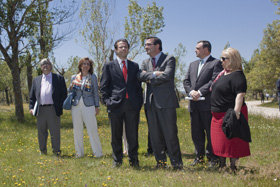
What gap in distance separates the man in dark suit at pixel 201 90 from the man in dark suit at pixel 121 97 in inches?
47.4

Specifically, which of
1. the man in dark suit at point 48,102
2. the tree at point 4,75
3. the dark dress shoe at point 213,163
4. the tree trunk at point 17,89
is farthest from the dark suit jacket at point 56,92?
the tree at point 4,75

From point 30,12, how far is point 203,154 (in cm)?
→ 1239

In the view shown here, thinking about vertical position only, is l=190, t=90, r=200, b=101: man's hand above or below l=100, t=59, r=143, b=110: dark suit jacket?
below

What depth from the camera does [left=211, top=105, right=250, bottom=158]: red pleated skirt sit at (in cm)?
450

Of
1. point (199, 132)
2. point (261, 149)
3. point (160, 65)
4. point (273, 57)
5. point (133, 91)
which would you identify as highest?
point (273, 57)

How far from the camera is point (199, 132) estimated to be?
19.1ft

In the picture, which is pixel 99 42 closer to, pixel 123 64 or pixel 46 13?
pixel 46 13

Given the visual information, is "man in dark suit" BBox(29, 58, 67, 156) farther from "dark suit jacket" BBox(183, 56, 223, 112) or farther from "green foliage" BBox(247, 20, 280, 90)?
"green foliage" BBox(247, 20, 280, 90)

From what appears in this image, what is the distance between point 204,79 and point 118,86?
1.78m

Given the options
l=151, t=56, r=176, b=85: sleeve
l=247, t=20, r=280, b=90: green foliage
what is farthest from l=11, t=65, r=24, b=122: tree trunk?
l=247, t=20, r=280, b=90: green foliage

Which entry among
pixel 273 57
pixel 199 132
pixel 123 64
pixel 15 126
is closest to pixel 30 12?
pixel 15 126

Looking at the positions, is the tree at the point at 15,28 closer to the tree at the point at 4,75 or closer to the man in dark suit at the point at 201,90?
the man in dark suit at the point at 201,90

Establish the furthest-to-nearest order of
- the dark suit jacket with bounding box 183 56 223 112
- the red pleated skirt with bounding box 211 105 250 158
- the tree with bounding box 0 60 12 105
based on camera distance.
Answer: the tree with bounding box 0 60 12 105
the dark suit jacket with bounding box 183 56 223 112
the red pleated skirt with bounding box 211 105 250 158

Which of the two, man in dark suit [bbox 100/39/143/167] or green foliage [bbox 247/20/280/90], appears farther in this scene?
green foliage [bbox 247/20/280/90]
